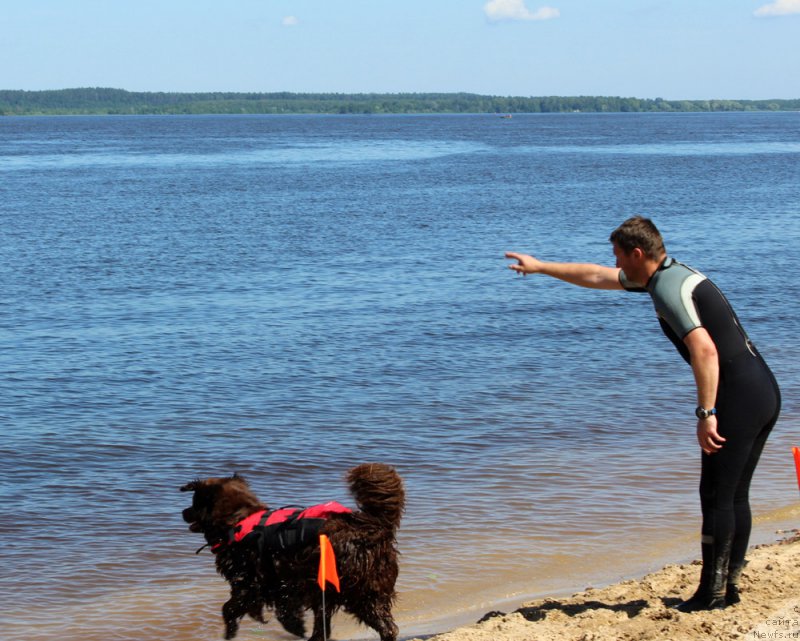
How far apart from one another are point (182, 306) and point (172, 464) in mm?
8686

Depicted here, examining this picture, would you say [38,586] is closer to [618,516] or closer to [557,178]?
[618,516]

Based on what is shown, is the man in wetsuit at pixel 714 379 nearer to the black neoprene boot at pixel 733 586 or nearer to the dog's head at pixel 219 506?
the black neoprene boot at pixel 733 586

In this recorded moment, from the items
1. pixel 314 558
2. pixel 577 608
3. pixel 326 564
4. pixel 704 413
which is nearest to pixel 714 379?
pixel 704 413

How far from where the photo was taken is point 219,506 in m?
5.70

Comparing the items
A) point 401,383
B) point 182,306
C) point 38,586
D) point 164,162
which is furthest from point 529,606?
point 164,162

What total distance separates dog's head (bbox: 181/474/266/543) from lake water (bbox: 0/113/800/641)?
93 centimetres

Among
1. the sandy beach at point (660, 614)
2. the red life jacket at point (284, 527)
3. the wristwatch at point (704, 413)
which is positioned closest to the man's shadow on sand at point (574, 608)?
the sandy beach at point (660, 614)

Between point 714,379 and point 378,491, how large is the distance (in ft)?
5.44

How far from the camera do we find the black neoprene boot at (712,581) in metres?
5.13

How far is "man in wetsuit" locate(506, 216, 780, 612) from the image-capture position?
4797 millimetres

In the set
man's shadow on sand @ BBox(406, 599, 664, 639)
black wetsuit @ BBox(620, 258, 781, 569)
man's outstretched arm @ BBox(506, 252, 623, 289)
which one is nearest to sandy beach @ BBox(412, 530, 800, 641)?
man's shadow on sand @ BBox(406, 599, 664, 639)

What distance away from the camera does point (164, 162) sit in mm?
68062

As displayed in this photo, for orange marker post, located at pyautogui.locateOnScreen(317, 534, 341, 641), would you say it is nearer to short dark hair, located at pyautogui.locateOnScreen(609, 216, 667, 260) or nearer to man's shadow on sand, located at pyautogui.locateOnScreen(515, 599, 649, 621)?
man's shadow on sand, located at pyautogui.locateOnScreen(515, 599, 649, 621)

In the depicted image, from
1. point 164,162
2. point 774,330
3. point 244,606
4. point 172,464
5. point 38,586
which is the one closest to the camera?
point 244,606
